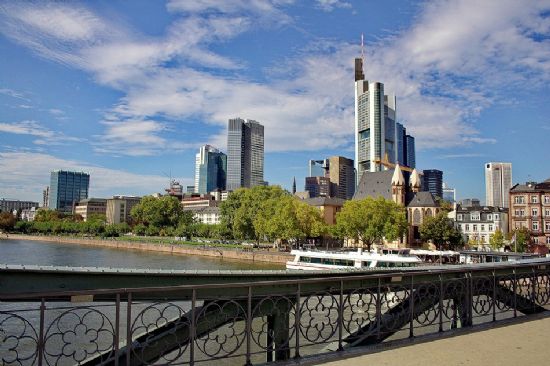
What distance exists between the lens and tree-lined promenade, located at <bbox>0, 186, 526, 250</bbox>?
69250 mm

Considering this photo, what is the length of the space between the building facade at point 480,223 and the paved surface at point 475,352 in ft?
255

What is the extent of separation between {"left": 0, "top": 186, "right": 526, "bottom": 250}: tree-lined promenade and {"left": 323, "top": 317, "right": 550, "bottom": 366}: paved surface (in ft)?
197

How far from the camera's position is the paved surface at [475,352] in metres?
6.64

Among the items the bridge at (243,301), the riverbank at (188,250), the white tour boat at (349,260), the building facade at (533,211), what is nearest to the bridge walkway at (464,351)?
the bridge at (243,301)

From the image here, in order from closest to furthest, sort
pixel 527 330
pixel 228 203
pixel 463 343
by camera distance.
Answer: pixel 463 343
pixel 527 330
pixel 228 203

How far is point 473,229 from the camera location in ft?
278

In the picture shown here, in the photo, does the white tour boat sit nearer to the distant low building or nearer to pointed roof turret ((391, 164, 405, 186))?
pointed roof turret ((391, 164, 405, 186))

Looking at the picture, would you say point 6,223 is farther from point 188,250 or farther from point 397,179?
point 397,179

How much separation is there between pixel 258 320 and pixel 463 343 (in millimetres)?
12967

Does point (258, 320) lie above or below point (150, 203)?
below

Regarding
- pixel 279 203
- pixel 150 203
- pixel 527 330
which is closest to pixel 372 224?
pixel 279 203

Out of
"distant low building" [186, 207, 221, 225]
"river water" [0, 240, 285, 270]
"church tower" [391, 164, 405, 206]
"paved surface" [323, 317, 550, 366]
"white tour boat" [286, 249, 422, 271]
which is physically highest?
"church tower" [391, 164, 405, 206]

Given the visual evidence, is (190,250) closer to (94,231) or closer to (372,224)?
(372,224)

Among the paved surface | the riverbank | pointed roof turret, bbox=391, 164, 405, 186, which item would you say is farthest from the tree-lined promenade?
the paved surface
